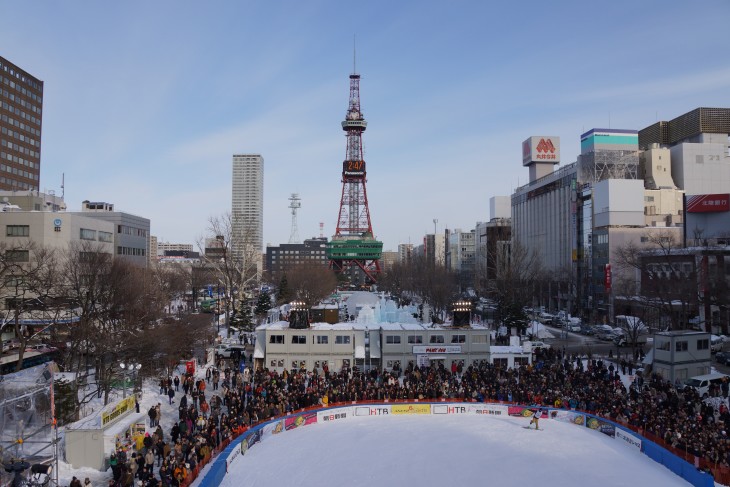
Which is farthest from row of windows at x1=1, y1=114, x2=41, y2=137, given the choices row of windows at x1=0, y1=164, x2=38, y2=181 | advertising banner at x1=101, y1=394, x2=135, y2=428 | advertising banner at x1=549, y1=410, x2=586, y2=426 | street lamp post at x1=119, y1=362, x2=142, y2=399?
advertising banner at x1=549, y1=410, x2=586, y2=426

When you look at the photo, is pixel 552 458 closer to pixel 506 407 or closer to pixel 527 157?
pixel 506 407

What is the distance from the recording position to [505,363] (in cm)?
2892

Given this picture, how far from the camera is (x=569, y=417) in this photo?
69.7 feet

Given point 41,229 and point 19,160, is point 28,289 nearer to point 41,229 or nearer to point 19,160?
point 41,229

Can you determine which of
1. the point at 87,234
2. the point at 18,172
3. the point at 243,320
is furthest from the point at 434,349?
the point at 18,172

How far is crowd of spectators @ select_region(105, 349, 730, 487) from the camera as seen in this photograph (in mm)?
15555

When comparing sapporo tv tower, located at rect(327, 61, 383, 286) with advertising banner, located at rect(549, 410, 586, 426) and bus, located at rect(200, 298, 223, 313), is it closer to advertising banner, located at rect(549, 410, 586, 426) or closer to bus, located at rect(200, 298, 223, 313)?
bus, located at rect(200, 298, 223, 313)

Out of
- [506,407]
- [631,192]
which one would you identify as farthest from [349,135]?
[506,407]

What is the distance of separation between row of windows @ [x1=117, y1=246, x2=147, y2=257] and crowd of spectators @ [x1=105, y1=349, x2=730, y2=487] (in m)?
30.0

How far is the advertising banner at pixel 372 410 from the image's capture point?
2199 centimetres

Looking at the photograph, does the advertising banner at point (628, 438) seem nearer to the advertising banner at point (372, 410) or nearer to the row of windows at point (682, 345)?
the row of windows at point (682, 345)

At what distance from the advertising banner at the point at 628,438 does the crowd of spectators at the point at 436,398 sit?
0.44 meters

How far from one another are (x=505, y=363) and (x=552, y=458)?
12.0m

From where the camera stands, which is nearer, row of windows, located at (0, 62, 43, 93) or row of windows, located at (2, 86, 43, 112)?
row of windows, located at (0, 62, 43, 93)
